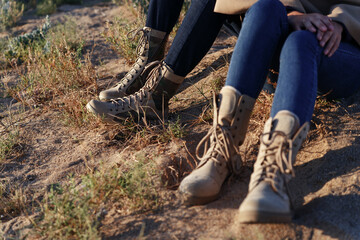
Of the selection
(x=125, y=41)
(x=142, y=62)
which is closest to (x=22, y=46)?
(x=125, y=41)

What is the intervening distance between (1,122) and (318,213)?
254cm

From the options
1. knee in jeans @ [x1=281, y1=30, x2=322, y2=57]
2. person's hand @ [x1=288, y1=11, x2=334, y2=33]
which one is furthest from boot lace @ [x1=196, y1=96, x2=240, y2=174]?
person's hand @ [x1=288, y1=11, x2=334, y2=33]

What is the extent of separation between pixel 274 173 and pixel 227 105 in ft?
1.49

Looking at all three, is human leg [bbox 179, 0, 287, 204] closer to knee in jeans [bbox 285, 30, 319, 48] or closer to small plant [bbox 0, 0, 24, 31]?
knee in jeans [bbox 285, 30, 319, 48]

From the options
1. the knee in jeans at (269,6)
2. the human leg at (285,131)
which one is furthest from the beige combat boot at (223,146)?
the knee in jeans at (269,6)

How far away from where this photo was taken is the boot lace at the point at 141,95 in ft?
9.76

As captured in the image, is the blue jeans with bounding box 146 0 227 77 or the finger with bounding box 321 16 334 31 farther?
the blue jeans with bounding box 146 0 227 77

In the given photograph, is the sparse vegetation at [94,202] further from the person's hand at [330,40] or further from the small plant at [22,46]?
the small plant at [22,46]

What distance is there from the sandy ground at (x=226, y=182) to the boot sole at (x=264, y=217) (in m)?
0.09

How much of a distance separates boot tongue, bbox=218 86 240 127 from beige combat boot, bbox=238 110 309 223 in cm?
24

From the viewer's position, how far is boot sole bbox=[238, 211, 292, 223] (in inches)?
72.1

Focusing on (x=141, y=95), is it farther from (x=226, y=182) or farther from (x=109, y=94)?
(x=226, y=182)

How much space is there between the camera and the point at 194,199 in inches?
84.8

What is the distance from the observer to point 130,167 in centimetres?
264
